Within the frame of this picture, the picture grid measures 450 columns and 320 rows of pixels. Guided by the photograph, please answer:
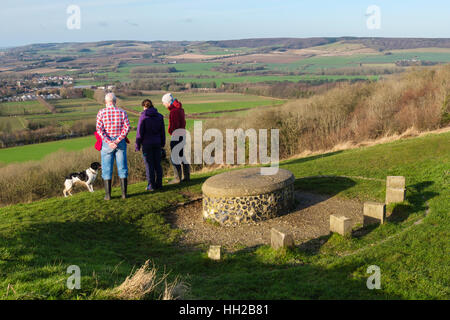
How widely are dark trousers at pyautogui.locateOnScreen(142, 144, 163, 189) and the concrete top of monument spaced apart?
83.7 inches

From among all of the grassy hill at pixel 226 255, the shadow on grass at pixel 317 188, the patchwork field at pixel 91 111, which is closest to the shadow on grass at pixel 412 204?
the grassy hill at pixel 226 255

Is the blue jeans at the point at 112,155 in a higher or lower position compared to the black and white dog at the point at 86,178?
higher

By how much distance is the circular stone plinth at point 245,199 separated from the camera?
33.1 feet

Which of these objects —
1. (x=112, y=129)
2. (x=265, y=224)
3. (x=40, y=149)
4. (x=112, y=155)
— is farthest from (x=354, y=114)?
(x=112, y=129)

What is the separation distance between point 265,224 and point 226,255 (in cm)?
228

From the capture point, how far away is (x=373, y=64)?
7981 cm

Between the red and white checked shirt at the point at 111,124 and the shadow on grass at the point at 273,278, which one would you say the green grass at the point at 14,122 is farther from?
the shadow on grass at the point at 273,278

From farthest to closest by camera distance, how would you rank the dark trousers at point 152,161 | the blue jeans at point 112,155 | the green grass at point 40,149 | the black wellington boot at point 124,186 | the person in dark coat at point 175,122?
the green grass at point 40,149
the person in dark coat at point 175,122
the dark trousers at point 152,161
the black wellington boot at point 124,186
the blue jeans at point 112,155

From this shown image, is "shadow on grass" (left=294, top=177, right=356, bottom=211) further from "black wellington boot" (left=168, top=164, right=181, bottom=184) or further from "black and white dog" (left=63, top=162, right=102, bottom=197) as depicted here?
"black and white dog" (left=63, top=162, right=102, bottom=197)

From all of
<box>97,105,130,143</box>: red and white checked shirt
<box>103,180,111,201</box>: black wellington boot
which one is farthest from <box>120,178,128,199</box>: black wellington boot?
<box>97,105,130,143</box>: red and white checked shirt

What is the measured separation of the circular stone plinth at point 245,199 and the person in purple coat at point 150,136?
7.47ft

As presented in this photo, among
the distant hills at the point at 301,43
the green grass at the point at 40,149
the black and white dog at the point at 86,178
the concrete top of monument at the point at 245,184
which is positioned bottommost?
the green grass at the point at 40,149

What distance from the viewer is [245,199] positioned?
1009 centimetres

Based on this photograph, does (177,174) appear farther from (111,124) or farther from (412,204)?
(412,204)
